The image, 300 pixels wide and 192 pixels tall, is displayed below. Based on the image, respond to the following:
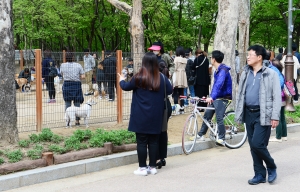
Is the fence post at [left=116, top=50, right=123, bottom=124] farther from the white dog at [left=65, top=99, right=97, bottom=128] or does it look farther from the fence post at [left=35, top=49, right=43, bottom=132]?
the fence post at [left=35, top=49, right=43, bottom=132]

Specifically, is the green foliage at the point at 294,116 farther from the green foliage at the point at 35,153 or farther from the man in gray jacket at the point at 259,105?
the green foliage at the point at 35,153

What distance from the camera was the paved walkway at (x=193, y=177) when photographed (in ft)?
19.4

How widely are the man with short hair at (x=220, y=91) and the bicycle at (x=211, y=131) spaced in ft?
0.40

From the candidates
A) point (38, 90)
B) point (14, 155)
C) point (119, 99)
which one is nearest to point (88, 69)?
point (119, 99)

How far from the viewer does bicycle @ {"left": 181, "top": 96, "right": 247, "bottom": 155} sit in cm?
794

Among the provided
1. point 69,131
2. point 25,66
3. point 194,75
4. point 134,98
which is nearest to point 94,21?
point 25,66

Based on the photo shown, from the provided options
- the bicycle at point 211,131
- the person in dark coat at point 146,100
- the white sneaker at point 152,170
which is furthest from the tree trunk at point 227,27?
the white sneaker at point 152,170

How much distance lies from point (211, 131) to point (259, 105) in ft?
9.02

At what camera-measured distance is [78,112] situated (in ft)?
32.4

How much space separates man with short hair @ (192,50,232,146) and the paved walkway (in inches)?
21.9

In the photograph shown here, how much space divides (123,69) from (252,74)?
5.10 meters

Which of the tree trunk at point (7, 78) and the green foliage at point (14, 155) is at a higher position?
the tree trunk at point (7, 78)

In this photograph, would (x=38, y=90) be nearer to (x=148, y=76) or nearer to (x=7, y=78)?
(x=7, y=78)

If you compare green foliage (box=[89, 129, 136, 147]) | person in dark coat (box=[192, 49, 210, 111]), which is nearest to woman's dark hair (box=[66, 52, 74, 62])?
green foliage (box=[89, 129, 136, 147])
